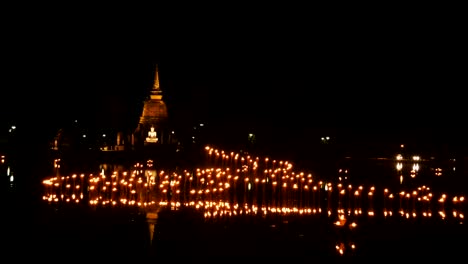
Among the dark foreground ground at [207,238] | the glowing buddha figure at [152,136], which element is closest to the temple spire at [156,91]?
the glowing buddha figure at [152,136]

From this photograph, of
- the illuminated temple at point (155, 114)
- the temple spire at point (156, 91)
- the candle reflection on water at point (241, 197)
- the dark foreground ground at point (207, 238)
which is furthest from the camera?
the temple spire at point (156, 91)

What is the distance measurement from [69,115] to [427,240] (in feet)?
57.5

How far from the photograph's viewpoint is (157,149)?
25.0 metres

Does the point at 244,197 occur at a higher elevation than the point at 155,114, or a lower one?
lower

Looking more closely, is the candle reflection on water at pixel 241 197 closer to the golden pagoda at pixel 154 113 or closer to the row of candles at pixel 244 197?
the row of candles at pixel 244 197

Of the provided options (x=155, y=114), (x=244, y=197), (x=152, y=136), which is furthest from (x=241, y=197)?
(x=155, y=114)

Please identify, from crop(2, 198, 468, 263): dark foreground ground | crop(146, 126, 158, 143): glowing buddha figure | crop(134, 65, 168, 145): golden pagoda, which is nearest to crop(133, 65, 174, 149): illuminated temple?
crop(134, 65, 168, 145): golden pagoda

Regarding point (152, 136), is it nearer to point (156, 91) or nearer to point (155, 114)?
point (155, 114)

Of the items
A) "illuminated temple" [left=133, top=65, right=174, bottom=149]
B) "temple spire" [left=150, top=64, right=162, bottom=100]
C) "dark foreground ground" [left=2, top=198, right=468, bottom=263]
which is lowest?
"dark foreground ground" [left=2, top=198, right=468, bottom=263]

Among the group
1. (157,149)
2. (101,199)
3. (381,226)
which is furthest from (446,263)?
(157,149)

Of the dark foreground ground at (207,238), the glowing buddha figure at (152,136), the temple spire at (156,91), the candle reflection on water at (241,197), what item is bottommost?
the dark foreground ground at (207,238)

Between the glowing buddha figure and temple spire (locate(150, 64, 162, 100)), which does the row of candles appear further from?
temple spire (locate(150, 64, 162, 100))

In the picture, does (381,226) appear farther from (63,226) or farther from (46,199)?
(46,199)

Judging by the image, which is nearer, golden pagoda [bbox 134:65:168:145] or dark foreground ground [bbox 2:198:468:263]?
dark foreground ground [bbox 2:198:468:263]
